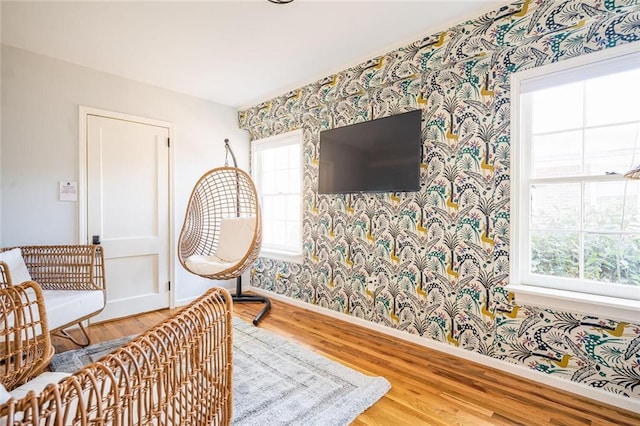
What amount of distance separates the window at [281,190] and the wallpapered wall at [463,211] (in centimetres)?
51

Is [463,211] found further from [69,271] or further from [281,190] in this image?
[69,271]

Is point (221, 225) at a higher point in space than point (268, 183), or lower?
lower

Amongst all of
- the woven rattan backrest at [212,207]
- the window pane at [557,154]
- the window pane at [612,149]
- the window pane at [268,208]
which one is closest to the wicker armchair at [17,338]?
the woven rattan backrest at [212,207]

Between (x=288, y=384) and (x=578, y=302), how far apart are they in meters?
1.75

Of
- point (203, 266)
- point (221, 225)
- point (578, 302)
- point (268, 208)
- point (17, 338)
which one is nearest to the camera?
point (17, 338)

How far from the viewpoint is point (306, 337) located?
2.64m

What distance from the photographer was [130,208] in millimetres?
3182

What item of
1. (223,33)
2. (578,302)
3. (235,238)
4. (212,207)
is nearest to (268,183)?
(212,207)

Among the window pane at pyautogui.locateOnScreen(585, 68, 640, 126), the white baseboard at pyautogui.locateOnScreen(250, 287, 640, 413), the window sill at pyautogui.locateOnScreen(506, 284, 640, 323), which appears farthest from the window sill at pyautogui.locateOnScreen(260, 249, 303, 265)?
the window pane at pyautogui.locateOnScreen(585, 68, 640, 126)

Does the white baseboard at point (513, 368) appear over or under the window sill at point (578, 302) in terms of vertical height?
under

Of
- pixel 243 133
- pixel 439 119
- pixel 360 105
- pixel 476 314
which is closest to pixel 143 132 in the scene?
pixel 243 133

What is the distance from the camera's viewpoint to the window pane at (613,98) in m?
1.76

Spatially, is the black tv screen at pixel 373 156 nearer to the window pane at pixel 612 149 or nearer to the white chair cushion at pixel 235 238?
the white chair cushion at pixel 235 238

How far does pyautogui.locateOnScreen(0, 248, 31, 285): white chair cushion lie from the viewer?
2.07m
